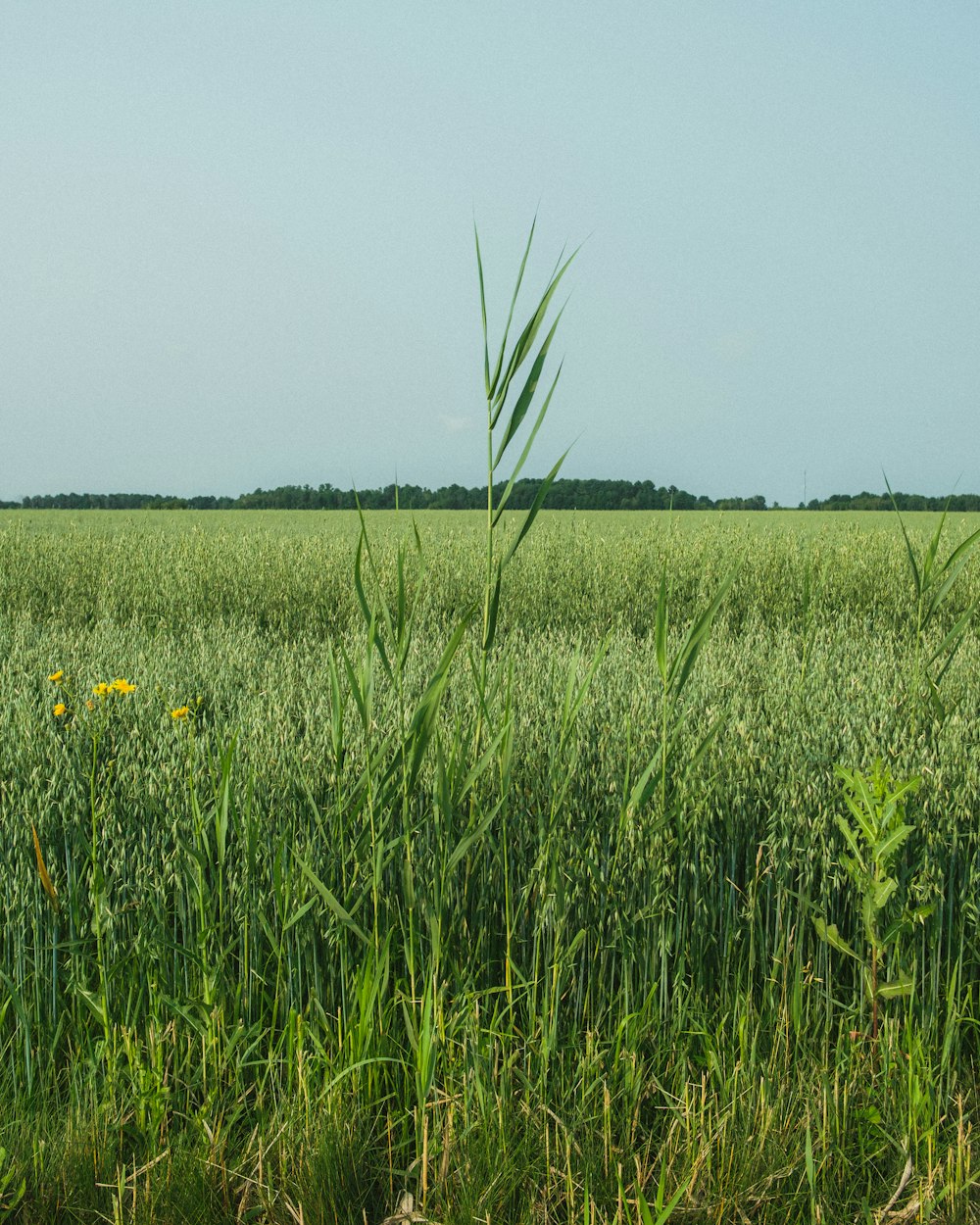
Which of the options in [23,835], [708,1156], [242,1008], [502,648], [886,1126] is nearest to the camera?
[708,1156]

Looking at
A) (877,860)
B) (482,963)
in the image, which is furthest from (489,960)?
(877,860)

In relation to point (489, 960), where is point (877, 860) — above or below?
above

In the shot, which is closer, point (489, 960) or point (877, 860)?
point (877, 860)

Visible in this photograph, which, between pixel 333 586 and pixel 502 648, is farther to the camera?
pixel 333 586

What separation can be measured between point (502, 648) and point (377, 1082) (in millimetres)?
2842

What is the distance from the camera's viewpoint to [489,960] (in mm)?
1961

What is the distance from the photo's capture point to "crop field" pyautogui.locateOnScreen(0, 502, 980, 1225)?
1.59m

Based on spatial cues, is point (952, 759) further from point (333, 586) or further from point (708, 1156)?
point (333, 586)

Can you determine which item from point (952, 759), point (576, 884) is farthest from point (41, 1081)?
point (952, 759)

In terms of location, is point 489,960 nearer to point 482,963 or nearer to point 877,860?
point 482,963

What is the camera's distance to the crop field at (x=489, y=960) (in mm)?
1591

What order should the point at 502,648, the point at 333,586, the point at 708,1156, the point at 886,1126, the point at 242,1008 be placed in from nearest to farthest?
1. the point at 708,1156
2. the point at 886,1126
3. the point at 242,1008
4. the point at 502,648
5. the point at 333,586

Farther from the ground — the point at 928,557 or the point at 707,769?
the point at 928,557

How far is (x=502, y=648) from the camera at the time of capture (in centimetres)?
445
